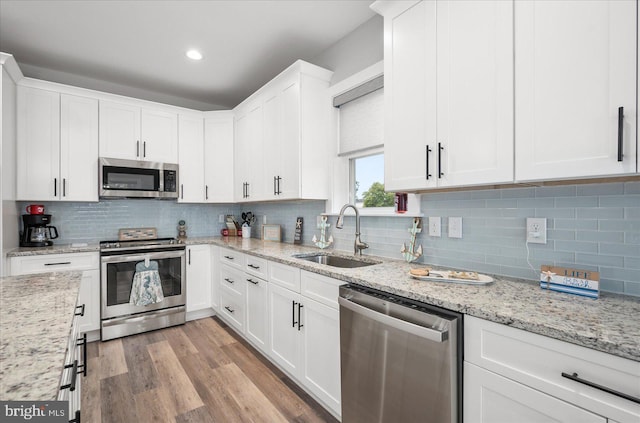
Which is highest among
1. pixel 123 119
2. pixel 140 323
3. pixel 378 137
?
pixel 123 119

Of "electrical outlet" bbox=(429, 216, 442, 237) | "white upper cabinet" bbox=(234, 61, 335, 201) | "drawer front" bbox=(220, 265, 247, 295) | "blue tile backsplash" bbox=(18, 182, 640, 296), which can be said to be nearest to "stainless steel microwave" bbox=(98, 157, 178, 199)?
"drawer front" bbox=(220, 265, 247, 295)

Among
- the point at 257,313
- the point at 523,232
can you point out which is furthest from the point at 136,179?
the point at 523,232

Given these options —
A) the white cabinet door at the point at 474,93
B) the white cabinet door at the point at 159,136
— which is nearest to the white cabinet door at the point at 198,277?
the white cabinet door at the point at 159,136

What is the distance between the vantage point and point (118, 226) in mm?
3561

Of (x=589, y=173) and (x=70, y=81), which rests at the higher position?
(x=70, y=81)

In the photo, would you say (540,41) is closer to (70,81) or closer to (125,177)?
(125,177)

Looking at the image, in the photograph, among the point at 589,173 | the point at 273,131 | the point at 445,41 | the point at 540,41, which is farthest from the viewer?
the point at 273,131

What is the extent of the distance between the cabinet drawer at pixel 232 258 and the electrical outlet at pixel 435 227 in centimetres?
168

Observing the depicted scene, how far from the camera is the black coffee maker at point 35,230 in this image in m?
2.90

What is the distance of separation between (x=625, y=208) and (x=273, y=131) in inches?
101

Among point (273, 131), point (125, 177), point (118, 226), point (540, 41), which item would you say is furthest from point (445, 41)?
point (118, 226)

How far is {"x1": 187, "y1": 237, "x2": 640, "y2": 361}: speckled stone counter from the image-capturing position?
0.88m

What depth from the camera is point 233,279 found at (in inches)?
120

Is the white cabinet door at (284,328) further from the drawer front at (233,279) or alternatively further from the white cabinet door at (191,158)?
the white cabinet door at (191,158)
